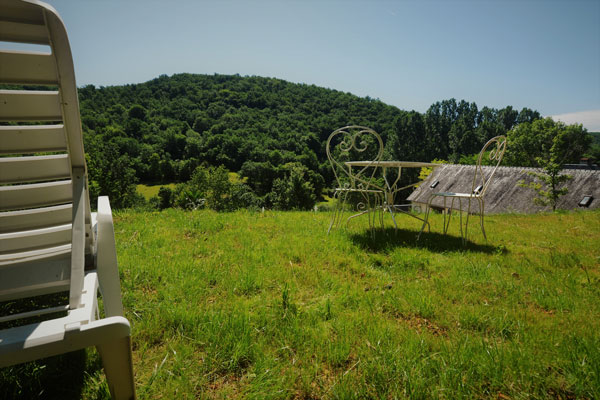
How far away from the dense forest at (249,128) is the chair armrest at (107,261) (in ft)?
137

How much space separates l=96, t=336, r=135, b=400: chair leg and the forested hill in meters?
48.7

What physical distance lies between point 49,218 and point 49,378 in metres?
0.84

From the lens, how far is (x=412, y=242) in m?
3.90

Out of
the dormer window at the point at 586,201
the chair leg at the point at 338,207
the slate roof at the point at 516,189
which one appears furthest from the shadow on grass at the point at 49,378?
the dormer window at the point at 586,201

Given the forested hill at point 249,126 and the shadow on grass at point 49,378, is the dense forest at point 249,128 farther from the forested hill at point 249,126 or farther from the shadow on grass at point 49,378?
the shadow on grass at point 49,378

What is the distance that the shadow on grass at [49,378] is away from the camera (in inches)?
53.6

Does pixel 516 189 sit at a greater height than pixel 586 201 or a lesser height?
greater

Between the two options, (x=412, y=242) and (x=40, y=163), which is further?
(x=412, y=242)

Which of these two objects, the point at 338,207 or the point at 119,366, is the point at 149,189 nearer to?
the point at 338,207

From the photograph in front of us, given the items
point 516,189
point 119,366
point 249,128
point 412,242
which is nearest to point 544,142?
point 516,189

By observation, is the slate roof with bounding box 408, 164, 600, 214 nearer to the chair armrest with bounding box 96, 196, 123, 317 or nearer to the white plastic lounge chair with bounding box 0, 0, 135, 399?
the chair armrest with bounding box 96, 196, 123, 317

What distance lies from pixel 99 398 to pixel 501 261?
12.4 feet

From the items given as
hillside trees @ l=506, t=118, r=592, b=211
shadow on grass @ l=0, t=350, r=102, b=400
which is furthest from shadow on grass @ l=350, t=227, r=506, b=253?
hillside trees @ l=506, t=118, r=592, b=211

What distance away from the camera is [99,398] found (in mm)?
1346
